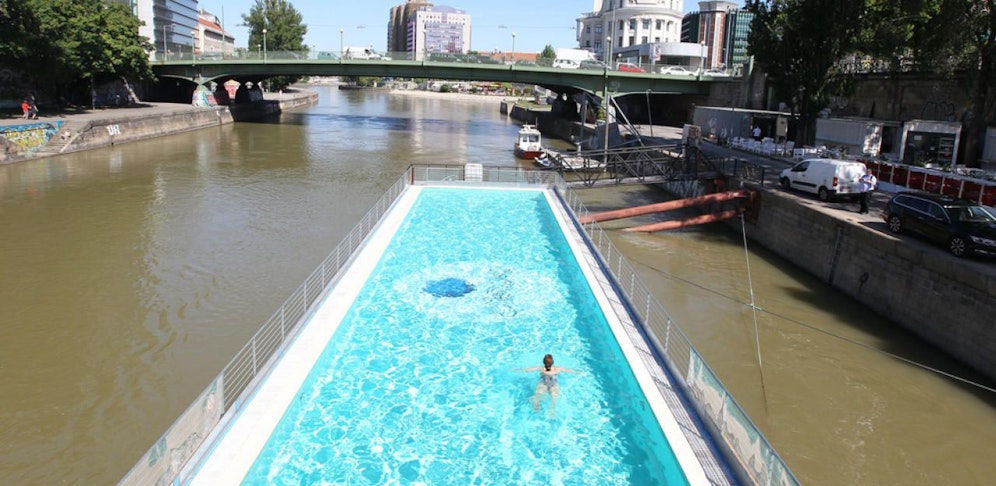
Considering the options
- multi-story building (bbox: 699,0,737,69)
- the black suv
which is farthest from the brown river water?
multi-story building (bbox: 699,0,737,69)

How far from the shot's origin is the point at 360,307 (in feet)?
51.6

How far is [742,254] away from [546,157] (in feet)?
74.2

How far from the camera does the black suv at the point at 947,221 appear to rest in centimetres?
1700

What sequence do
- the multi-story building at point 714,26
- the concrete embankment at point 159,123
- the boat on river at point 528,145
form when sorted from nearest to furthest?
the concrete embankment at point 159,123 < the boat on river at point 528,145 < the multi-story building at point 714,26

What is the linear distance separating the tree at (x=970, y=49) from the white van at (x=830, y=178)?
810 centimetres

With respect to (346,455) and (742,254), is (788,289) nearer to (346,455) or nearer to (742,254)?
(742,254)

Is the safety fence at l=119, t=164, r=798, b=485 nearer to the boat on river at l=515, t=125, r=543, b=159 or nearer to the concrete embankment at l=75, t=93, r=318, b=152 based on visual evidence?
the boat on river at l=515, t=125, r=543, b=159

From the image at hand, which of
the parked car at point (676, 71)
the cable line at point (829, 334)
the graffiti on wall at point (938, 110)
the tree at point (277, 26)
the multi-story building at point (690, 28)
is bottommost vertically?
the cable line at point (829, 334)

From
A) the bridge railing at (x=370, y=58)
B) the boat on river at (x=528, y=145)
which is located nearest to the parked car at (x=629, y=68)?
the bridge railing at (x=370, y=58)

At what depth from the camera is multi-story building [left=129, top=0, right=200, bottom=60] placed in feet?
386

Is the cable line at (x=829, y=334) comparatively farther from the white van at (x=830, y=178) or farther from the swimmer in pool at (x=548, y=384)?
the swimmer in pool at (x=548, y=384)

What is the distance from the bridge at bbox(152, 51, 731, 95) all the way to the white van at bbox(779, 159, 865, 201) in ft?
108

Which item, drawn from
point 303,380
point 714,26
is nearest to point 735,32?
point 714,26

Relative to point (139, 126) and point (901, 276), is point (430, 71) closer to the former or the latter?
point (139, 126)
